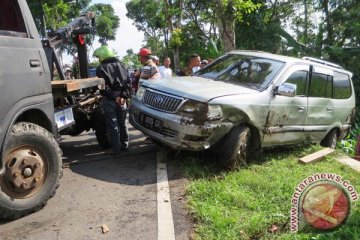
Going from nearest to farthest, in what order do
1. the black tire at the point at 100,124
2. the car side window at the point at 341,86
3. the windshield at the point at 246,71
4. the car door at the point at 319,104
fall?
1. the windshield at the point at 246,71
2. the black tire at the point at 100,124
3. the car door at the point at 319,104
4. the car side window at the point at 341,86

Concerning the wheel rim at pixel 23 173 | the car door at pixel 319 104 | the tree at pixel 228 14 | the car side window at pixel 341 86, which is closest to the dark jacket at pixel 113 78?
the wheel rim at pixel 23 173

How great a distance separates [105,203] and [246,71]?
3204 mm

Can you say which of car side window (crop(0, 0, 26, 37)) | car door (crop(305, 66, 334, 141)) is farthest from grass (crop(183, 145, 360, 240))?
car side window (crop(0, 0, 26, 37))

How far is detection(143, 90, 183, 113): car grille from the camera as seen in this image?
17.7ft

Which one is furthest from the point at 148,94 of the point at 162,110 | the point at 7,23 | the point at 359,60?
the point at 359,60

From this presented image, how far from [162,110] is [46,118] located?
1.77m

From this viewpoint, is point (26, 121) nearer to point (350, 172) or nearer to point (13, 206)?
point (13, 206)

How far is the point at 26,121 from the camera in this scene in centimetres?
420

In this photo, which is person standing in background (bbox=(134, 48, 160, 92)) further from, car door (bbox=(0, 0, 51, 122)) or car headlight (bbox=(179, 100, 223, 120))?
car door (bbox=(0, 0, 51, 122))

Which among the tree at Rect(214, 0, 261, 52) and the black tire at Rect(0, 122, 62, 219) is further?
the tree at Rect(214, 0, 261, 52)

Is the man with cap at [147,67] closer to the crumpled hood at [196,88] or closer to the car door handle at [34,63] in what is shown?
the crumpled hood at [196,88]

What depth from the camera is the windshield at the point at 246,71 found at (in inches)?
240

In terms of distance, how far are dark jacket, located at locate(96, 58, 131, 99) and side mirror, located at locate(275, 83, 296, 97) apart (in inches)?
90.0

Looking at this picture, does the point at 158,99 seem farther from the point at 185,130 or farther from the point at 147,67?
the point at 147,67
